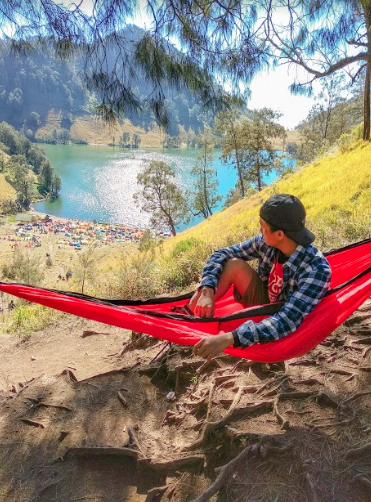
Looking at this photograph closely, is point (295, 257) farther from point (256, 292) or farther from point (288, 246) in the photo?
point (256, 292)

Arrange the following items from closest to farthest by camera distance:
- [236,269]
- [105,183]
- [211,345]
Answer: [211,345] → [236,269] → [105,183]

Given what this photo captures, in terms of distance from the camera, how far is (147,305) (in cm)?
207

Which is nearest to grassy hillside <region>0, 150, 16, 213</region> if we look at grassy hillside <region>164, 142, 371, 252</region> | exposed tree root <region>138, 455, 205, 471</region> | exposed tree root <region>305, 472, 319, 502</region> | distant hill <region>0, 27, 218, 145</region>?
grassy hillside <region>164, 142, 371, 252</region>

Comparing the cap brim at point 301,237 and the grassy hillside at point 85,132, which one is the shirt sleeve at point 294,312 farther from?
the grassy hillside at point 85,132

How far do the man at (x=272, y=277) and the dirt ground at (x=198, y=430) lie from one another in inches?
16.6

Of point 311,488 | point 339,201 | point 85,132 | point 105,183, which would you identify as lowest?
point 311,488

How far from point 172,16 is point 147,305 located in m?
2.22

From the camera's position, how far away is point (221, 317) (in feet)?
5.54

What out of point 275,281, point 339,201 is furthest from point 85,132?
point 275,281

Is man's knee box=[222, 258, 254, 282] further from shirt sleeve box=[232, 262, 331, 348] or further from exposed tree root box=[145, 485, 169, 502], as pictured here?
exposed tree root box=[145, 485, 169, 502]

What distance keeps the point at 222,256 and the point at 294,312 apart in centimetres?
51

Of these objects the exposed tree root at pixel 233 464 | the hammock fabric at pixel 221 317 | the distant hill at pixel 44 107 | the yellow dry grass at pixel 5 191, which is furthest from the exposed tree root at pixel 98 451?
the distant hill at pixel 44 107

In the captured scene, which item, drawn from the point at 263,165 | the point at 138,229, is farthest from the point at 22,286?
the point at 138,229

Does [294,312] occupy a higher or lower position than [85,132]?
lower
